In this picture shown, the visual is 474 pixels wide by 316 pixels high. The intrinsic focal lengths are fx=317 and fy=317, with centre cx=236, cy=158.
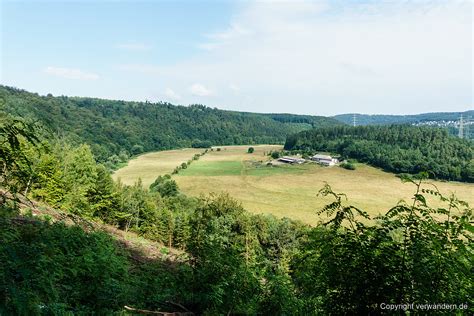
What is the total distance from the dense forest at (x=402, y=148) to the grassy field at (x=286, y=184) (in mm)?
5466

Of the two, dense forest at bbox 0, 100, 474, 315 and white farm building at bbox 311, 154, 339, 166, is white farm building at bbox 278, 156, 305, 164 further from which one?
dense forest at bbox 0, 100, 474, 315

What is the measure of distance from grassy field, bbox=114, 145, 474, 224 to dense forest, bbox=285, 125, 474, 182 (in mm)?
5466

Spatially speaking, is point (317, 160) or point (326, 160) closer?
point (326, 160)

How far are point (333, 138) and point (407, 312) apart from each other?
171 metres

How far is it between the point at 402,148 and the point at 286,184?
2462 inches

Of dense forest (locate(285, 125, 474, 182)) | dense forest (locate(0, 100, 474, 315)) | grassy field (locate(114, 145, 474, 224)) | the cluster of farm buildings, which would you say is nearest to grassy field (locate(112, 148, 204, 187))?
grassy field (locate(114, 145, 474, 224))

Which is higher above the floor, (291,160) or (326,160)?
(326,160)

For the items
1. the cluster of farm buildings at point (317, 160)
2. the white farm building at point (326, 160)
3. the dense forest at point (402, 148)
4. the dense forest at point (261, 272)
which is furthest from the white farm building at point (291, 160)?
the dense forest at point (261, 272)

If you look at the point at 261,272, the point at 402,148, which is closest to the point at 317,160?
the point at 402,148

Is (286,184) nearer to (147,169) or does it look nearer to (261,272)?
(147,169)

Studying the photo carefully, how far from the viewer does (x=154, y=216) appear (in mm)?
43438

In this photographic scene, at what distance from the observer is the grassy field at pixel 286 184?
75.1 metres

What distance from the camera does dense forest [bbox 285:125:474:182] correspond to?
10581 centimetres

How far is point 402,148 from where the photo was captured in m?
130
